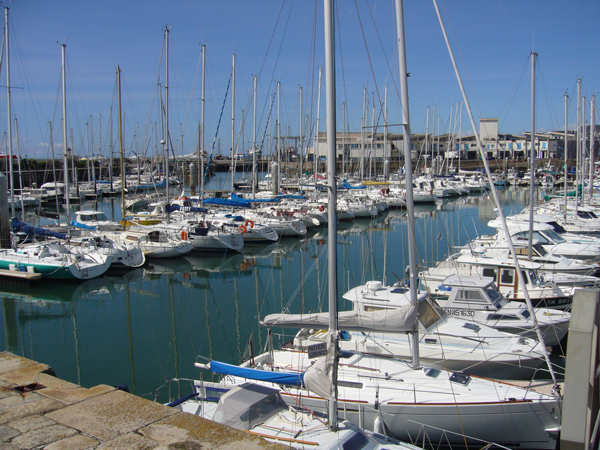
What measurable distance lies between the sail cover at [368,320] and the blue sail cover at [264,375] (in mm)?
1563

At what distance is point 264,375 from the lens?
9.14 m

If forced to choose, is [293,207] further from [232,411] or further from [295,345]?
[232,411]

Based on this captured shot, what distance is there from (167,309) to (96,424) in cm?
1606

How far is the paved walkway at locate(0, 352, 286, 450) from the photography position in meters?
3.96

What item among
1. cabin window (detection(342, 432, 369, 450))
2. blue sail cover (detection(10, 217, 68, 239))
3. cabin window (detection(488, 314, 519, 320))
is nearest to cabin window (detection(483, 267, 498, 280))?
cabin window (detection(488, 314, 519, 320))

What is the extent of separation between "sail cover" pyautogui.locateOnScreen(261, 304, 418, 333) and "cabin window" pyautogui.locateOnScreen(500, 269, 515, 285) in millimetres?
7927

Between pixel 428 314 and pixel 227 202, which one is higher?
pixel 227 202

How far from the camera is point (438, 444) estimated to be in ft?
29.7

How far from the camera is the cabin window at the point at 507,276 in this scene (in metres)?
16.5

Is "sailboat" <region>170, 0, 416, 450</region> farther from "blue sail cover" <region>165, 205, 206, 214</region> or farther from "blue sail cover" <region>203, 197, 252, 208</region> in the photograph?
"blue sail cover" <region>203, 197, 252, 208</region>

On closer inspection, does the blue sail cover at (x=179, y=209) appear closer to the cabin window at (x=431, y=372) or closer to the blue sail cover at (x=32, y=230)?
the blue sail cover at (x=32, y=230)

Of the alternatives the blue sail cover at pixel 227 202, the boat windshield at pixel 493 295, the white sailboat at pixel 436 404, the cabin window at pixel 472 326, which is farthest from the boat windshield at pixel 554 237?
the blue sail cover at pixel 227 202

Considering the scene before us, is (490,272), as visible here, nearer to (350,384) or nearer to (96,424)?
(350,384)

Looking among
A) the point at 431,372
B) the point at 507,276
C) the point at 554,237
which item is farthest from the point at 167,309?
the point at 554,237
